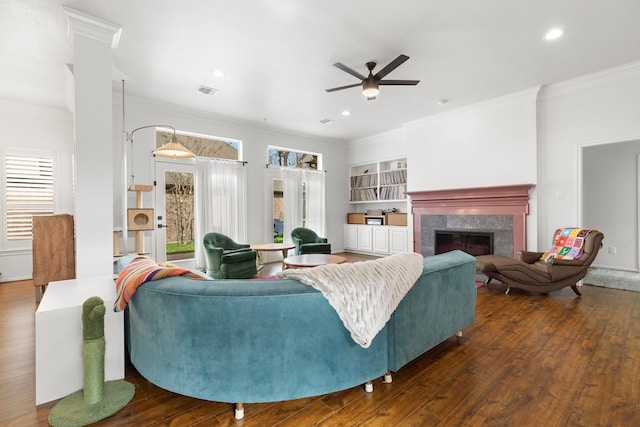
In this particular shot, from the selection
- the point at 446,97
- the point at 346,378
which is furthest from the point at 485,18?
the point at 346,378

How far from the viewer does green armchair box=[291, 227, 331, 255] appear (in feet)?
18.0

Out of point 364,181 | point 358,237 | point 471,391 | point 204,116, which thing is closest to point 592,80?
point 364,181

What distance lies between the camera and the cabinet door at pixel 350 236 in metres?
7.56

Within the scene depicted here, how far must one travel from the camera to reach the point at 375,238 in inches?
277

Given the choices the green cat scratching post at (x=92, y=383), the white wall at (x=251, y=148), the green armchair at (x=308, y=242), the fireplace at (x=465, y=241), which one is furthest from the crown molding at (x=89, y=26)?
the fireplace at (x=465, y=241)

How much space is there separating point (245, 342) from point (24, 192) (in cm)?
562

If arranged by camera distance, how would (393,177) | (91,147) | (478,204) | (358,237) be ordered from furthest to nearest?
1. (358,237)
2. (393,177)
3. (478,204)
4. (91,147)

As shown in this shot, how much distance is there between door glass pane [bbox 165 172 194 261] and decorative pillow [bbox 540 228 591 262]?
555cm

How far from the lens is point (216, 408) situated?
168 centimetres

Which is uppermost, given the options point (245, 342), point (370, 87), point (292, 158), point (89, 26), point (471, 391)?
point (89, 26)

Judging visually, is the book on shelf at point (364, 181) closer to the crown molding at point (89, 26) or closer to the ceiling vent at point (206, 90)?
the ceiling vent at point (206, 90)

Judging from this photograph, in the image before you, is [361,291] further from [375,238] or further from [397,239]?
[375,238]

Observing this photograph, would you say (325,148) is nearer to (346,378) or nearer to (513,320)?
(513,320)

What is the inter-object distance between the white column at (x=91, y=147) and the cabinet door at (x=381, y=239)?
529cm
